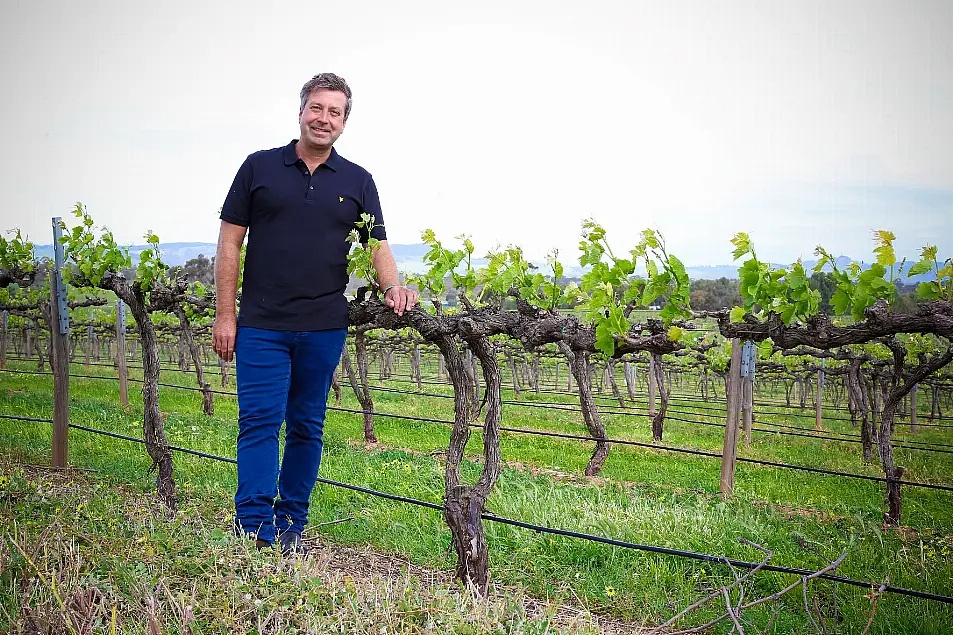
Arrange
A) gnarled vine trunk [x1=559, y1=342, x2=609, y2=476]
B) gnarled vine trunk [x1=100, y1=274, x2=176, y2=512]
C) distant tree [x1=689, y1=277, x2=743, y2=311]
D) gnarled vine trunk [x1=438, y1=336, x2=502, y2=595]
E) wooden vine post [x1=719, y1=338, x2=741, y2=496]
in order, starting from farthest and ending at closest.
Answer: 1. gnarled vine trunk [x1=559, y1=342, x2=609, y2=476]
2. wooden vine post [x1=719, y1=338, x2=741, y2=496]
3. gnarled vine trunk [x1=100, y1=274, x2=176, y2=512]
4. distant tree [x1=689, y1=277, x2=743, y2=311]
5. gnarled vine trunk [x1=438, y1=336, x2=502, y2=595]

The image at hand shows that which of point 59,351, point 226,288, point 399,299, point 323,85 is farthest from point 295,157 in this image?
point 59,351

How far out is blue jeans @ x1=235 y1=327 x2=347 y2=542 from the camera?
3.21 meters

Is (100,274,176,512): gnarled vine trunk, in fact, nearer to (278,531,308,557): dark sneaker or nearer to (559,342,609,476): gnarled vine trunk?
(278,531,308,557): dark sneaker

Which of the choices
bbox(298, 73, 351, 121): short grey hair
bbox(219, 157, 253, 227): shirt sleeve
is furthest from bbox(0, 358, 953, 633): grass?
bbox(298, 73, 351, 121): short grey hair

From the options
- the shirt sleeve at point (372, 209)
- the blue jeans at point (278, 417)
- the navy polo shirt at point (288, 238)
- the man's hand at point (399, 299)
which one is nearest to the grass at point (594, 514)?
the blue jeans at point (278, 417)

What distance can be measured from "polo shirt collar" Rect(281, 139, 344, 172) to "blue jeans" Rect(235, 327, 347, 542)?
822 millimetres

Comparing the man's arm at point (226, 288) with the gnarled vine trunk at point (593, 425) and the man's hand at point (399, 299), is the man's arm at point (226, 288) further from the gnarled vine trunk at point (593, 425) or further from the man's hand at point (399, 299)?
the gnarled vine trunk at point (593, 425)

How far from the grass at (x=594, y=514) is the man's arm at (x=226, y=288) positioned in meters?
0.86

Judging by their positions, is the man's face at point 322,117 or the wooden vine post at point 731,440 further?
the wooden vine post at point 731,440

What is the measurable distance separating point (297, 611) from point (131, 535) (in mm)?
1189

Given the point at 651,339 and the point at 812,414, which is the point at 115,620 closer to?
the point at 651,339

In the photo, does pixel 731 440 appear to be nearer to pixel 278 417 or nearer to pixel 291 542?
pixel 291 542

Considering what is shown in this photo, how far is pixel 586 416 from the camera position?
399 inches

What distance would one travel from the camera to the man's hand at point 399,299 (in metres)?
3.50
